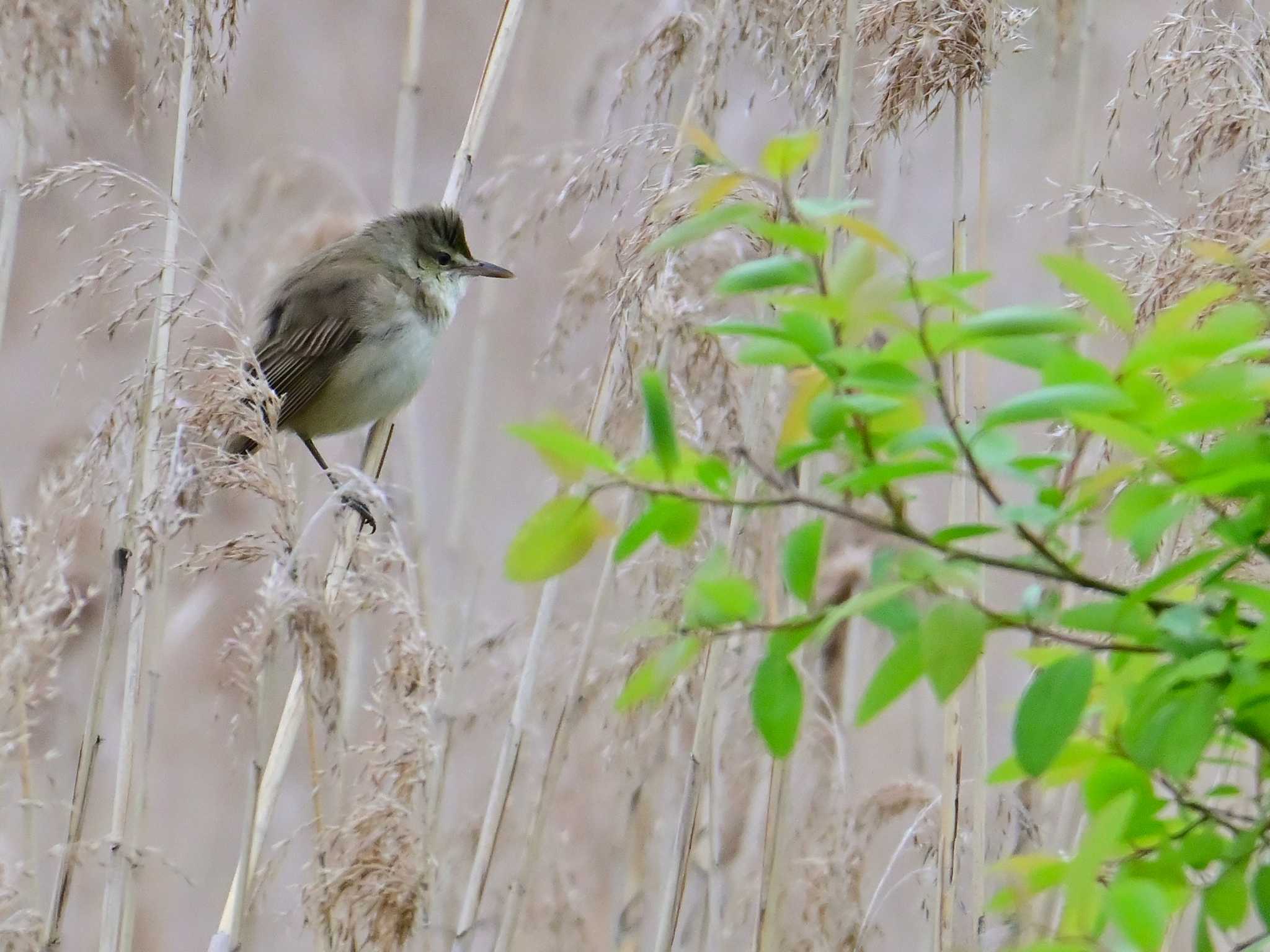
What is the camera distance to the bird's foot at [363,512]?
2.10 metres

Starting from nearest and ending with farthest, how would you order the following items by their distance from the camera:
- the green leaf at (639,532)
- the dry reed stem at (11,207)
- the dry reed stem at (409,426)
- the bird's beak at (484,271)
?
the green leaf at (639,532), the dry reed stem at (11,207), the dry reed stem at (409,426), the bird's beak at (484,271)

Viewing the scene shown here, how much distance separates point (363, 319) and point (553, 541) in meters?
2.27

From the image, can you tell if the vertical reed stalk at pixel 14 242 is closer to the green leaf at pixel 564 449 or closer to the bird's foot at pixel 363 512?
the bird's foot at pixel 363 512

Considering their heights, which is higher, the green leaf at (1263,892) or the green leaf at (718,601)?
the green leaf at (718,601)

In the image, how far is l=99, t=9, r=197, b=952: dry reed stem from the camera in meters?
1.62

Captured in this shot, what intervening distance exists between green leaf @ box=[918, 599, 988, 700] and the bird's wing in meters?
2.30

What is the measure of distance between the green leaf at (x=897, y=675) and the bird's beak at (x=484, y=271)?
6.93ft

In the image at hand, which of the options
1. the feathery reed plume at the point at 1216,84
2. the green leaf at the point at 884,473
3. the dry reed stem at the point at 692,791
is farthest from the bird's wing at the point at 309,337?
the green leaf at the point at 884,473

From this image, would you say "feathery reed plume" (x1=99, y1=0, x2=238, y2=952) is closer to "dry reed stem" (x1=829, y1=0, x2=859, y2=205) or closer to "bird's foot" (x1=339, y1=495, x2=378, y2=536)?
"bird's foot" (x1=339, y1=495, x2=378, y2=536)

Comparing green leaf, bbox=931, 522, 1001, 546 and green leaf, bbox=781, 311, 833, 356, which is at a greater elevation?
green leaf, bbox=781, 311, 833, 356

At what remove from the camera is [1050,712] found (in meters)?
0.63

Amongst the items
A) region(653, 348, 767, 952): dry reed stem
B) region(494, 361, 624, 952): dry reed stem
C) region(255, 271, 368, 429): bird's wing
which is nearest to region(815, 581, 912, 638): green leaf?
region(653, 348, 767, 952): dry reed stem

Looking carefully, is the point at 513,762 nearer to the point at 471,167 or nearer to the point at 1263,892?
the point at 471,167

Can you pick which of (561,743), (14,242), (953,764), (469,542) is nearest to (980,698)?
(953,764)
